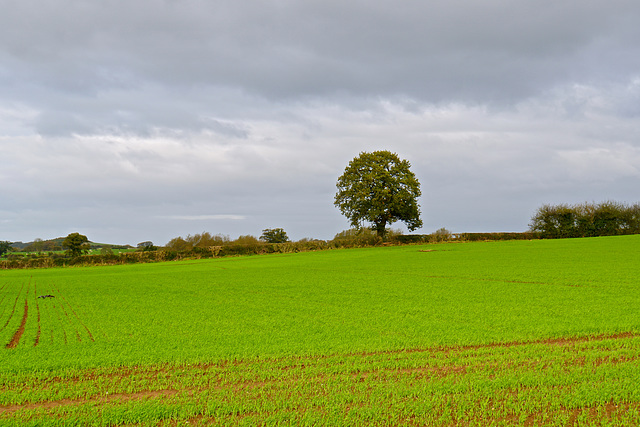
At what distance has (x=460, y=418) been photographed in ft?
19.6

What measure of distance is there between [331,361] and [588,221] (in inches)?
2655

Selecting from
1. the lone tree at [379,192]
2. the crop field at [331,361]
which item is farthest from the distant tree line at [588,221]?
the crop field at [331,361]

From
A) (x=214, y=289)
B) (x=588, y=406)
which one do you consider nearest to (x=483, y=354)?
(x=588, y=406)

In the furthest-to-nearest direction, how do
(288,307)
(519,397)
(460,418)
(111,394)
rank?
(288,307)
(111,394)
(519,397)
(460,418)

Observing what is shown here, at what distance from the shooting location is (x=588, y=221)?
63.5 meters

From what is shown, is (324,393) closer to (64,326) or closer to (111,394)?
(111,394)

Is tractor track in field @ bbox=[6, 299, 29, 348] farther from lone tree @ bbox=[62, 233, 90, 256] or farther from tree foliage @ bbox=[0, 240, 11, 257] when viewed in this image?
tree foliage @ bbox=[0, 240, 11, 257]

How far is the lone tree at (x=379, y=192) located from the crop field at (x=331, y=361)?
39.9 metres

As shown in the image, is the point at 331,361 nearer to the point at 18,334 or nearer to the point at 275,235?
the point at 18,334

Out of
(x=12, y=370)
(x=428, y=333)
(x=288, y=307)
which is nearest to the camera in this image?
(x=12, y=370)

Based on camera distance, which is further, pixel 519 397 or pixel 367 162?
pixel 367 162

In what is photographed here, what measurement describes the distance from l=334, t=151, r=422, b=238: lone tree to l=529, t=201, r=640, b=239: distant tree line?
67.9ft

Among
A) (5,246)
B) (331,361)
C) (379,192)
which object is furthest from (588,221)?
(5,246)

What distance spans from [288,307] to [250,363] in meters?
7.07
